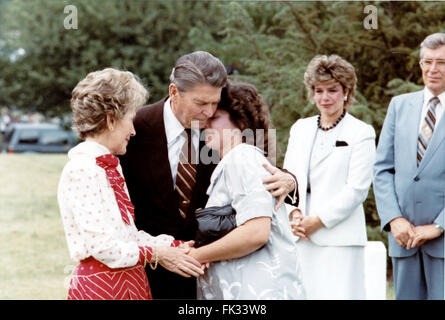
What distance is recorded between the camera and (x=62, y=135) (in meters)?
21.9

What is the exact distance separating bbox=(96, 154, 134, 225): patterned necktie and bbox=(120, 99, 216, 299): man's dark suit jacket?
0.40m

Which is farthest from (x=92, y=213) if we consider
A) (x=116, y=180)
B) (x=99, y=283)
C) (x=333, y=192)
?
(x=333, y=192)

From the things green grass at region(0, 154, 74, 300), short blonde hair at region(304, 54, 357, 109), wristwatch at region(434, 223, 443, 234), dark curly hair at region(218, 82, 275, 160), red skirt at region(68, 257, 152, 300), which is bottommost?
green grass at region(0, 154, 74, 300)

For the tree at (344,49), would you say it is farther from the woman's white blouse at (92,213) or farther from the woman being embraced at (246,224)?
the woman's white blouse at (92,213)

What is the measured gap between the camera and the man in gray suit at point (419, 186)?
4.25 meters

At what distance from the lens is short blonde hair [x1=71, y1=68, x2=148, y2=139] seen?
2.84 m

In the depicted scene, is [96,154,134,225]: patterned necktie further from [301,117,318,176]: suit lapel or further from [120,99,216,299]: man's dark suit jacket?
[301,117,318,176]: suit lapel

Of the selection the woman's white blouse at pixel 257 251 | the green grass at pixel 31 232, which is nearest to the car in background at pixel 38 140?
the green grass at pixel 31 232

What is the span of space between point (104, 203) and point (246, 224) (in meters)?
0.63

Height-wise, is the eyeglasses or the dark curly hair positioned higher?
the eyeglasses

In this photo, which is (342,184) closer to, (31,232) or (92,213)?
(92,213)

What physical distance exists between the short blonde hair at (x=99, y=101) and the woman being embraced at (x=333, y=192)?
6.32 ft

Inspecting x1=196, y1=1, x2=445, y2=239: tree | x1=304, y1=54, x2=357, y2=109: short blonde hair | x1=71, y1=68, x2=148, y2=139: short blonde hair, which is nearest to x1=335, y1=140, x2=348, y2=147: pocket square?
x1=304, y1=54, x2=357, y2=109: short blonde hair

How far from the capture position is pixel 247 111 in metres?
2.90
